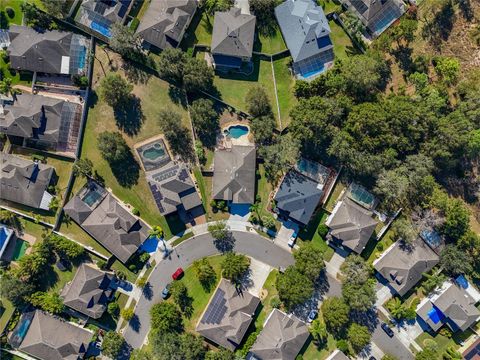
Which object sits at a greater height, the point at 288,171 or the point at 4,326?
the point at 288,171

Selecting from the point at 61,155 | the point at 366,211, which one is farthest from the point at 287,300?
the point at 61,155

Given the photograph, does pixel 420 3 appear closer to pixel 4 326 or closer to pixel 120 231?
pixel 120 231

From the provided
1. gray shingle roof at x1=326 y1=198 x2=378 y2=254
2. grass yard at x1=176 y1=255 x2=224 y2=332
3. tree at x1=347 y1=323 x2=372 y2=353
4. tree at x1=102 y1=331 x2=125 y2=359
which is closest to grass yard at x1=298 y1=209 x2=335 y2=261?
gray shingle roof at x1=326 y1=198 x2=378 y2=254

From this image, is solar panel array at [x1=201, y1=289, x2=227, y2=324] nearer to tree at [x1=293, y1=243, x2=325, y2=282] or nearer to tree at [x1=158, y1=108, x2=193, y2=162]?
tree at [x1=293, y1=243, x2=325, y2=282]

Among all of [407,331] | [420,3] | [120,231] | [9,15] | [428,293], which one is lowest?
[120,231]

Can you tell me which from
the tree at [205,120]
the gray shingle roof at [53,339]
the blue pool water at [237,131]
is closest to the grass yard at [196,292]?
the gray shingle roof at [53,339]

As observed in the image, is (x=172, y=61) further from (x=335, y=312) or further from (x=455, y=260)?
(x=455, y=260)

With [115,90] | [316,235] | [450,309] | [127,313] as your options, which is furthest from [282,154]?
[450,309]
